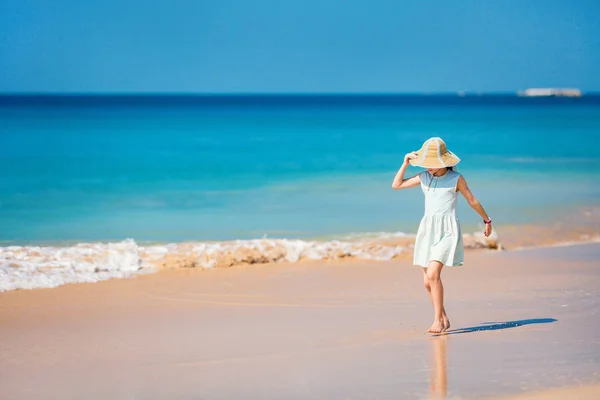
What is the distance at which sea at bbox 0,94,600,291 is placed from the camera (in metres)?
9.55

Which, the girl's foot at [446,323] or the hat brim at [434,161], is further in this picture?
the girl's foot at [446,323]

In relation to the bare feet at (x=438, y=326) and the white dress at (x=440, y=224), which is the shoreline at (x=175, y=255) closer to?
the bare feet at (x=438, y=326)

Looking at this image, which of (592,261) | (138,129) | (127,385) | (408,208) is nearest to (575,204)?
(408,208)

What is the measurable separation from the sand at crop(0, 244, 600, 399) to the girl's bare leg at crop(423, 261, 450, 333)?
3.5 inches

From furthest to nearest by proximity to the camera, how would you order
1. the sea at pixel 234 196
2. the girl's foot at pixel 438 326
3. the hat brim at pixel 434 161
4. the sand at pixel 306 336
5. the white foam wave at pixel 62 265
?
the sea at pixel 234 196, the white foam wave at pixel 62 265, the girl's foot at pixel 438 326, the hat brim at pixel 434 161, the sand at pixel 306 336

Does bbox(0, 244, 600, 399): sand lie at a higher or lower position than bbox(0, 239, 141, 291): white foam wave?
lower

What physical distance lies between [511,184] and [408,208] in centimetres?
506

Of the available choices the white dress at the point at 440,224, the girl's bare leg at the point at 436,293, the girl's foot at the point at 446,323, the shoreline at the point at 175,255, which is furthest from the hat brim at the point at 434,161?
the shoreline at the point at 175,255

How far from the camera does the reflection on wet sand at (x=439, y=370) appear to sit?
488 centimetres

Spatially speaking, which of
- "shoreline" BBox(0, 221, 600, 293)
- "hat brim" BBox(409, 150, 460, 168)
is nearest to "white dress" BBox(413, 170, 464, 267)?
"hat brim" BBox(409, 150, 460, 168)

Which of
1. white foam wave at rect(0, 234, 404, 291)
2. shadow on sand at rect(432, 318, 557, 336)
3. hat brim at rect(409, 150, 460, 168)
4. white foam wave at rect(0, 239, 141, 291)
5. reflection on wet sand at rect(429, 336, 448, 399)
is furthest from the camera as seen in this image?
white foam wave at rect(0, 234, 404, 291)

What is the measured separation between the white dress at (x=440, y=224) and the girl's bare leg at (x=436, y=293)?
52 millimetres

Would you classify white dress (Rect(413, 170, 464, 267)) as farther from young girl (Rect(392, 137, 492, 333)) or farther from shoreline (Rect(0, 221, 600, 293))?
shoreline (Rect(0, 221, 600, 293))

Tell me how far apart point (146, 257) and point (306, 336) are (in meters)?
3.58
